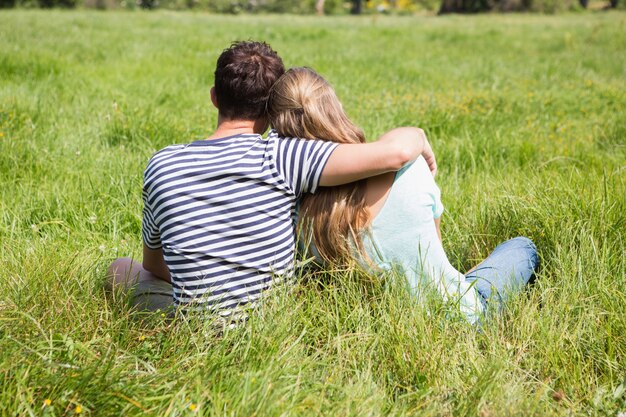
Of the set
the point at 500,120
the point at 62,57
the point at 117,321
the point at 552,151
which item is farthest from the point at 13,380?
the point at 62,57

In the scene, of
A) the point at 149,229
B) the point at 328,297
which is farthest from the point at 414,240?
the point at 149,229

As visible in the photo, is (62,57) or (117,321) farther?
(62,57)

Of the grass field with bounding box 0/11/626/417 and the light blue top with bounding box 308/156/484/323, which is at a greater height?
the light blue top with bounding box 308/156/484/323

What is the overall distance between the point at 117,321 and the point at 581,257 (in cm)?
190

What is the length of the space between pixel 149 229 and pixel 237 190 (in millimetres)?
445

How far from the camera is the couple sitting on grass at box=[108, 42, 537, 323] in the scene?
214 cm

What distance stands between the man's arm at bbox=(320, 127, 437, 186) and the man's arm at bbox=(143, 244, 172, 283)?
2.61 ft

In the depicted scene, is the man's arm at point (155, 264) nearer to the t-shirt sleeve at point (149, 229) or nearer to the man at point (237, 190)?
Result: the t-shirt sleeve at point (149, 229)

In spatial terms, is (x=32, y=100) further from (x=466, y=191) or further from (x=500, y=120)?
(x=500, y=120)

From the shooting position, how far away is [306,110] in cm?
227

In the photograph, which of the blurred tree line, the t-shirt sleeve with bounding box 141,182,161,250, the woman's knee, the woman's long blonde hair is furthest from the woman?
the blurred tree line

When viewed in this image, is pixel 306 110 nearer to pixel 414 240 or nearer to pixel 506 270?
pixel 414 240

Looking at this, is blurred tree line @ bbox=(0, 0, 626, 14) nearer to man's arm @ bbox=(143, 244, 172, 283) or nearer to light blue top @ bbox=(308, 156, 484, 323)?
man's arm @ bbox=(143, 244, 172, 283)

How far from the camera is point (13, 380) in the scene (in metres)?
1.70
